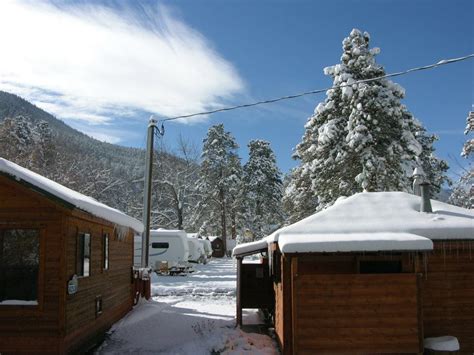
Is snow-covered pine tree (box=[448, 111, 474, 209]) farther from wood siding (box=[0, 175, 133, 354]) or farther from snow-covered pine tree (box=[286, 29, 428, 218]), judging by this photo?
wood siding (box=[0, 175, 133, 354])

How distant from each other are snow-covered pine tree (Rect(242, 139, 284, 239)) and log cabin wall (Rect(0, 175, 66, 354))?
151 ft

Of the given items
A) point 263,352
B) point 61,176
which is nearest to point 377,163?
point 263,352

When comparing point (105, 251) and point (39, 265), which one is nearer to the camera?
point (39, 265)

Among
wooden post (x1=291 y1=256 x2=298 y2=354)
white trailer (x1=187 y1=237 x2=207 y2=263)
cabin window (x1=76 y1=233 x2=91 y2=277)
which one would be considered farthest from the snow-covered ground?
white trailer (x1=187 y1=237 x2=207 y2=263)

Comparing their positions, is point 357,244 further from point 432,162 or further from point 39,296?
point 432,162

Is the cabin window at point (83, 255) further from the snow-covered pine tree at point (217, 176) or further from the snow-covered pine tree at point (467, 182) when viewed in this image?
the snow-covered pine tree at point (217, 176)

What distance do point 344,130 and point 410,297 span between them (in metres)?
16.1

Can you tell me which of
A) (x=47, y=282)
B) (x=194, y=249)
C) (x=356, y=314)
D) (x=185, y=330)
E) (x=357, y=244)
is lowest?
(x=185, y=330)

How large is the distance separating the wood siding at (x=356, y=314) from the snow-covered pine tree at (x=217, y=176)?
143 ft

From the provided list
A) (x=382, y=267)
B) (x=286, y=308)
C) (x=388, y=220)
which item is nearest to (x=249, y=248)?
(x=286, y=308)

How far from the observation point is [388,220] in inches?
454

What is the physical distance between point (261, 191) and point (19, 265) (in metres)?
46.7

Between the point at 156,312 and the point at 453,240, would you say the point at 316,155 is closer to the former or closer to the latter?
the point at 156,312

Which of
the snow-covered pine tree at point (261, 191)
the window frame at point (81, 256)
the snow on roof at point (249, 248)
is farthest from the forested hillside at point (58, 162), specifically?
the window frame at point (81, 256)
